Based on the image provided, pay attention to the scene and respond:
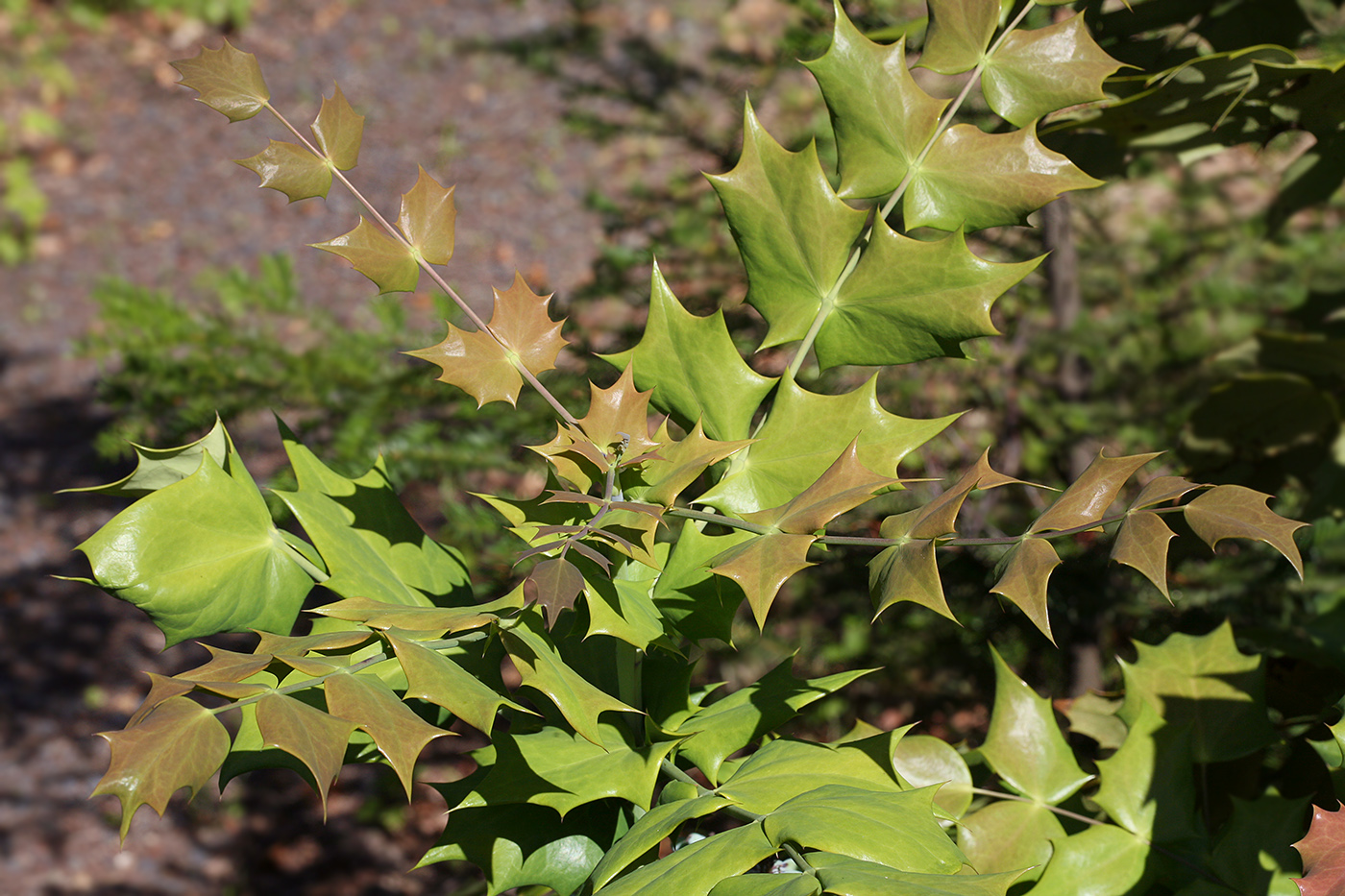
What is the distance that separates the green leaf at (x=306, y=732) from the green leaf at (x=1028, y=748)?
1.79ft

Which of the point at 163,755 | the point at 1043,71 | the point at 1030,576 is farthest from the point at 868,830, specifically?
the point at 1043,71

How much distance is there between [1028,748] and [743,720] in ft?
1.00

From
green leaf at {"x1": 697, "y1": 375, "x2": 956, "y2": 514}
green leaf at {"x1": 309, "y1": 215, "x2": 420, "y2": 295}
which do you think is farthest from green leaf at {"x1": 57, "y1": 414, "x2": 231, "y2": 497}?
green leaf at {"x1": 697, "y1": 375, "x2": 956, "y2": 514}

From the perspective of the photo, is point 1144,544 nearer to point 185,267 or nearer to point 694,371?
point 694,371

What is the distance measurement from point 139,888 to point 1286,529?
2.83m

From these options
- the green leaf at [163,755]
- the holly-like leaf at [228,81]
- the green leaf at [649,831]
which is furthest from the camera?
the holly-like leaf at [228,81]

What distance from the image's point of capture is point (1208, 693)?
2.83 ft

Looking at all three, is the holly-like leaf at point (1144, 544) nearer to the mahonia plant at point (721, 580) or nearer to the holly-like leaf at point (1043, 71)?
the mahonia plant at point (721, 580)

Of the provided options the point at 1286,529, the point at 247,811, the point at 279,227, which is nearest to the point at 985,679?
the point at 1286,529

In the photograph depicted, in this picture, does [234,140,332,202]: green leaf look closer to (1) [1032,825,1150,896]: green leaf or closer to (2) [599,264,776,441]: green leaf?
(2) [599,264,776,441]: green leaf

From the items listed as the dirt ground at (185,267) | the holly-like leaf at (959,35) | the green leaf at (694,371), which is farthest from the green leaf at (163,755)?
the dirt ground at (185,267)

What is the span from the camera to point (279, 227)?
13.8 feet

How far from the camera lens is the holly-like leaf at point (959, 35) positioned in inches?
31.1

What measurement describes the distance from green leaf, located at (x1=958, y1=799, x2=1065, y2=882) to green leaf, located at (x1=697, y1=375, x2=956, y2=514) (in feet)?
1.02
